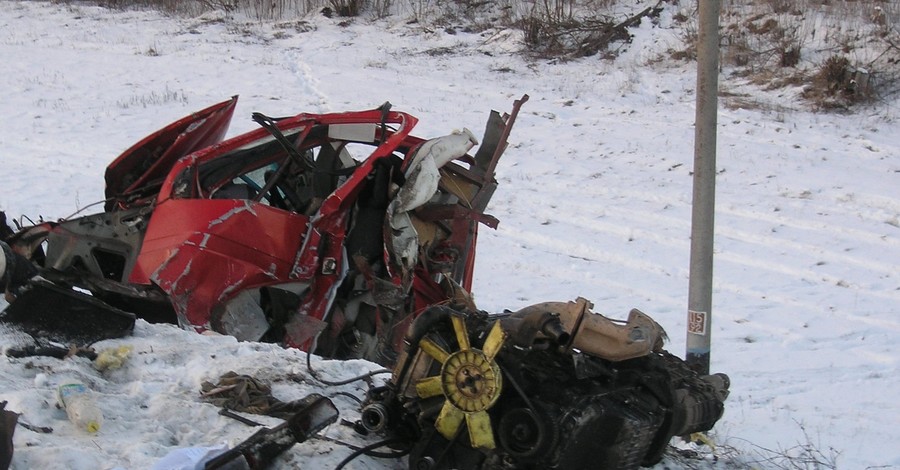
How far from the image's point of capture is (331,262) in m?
5.64

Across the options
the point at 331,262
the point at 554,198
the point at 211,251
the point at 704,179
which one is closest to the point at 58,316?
the point at 211,251

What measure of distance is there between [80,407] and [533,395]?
165cm

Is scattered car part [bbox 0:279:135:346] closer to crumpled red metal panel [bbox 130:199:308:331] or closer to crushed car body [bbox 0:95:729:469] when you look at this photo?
crushed car body [bbox 0:95:729:469]

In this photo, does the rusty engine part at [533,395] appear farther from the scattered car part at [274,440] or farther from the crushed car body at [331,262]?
the scattered car part at [274,440]

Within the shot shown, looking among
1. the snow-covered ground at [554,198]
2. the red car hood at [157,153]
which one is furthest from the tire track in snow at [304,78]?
the red car hood at [157,153]

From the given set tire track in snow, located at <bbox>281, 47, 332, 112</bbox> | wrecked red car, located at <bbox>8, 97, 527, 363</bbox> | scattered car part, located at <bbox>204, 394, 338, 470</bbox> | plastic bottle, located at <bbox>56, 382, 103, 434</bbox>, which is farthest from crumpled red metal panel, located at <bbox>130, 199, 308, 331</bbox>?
tire track in snow, located at <bbox>281, 47, 332, 112</bbox>

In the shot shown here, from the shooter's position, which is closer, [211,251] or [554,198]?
[211,251]

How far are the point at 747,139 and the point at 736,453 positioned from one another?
8.91 metres

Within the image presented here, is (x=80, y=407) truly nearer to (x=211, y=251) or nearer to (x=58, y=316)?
(x=58, y=316)

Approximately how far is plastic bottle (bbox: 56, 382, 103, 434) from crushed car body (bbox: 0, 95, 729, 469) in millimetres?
894

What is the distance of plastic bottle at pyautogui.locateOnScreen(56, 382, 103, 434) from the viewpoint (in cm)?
331

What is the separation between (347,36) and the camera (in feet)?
64.6

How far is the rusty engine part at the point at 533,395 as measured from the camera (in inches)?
122

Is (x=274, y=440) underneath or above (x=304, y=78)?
above
